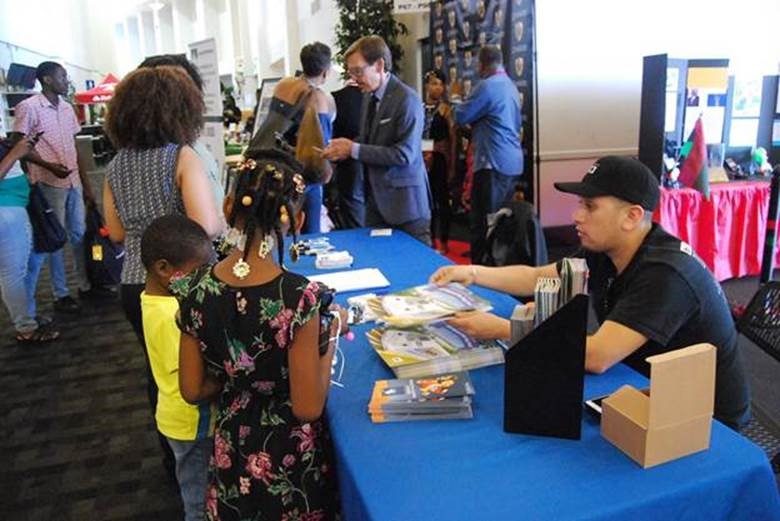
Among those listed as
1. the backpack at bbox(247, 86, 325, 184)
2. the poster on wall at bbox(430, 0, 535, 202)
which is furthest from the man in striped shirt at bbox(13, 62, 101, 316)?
the poster on wall at bbox(430, 0, 535, 202)

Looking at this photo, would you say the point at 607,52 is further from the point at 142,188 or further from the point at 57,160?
the point at 142,188

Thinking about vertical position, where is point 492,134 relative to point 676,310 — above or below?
above

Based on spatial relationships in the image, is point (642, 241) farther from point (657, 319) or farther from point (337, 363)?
point (337, 363)

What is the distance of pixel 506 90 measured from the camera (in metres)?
4.07

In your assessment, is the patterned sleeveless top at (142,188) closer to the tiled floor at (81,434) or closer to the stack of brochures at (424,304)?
the stack of brochures at (424,304)

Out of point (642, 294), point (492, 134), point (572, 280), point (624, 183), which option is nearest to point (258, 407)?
point (572, 280)

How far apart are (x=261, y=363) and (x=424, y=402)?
32 cm

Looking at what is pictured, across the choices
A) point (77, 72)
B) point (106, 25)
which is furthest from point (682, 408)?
point (106, 25)

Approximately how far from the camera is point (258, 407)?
3.84ft

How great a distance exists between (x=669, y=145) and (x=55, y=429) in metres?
3.67

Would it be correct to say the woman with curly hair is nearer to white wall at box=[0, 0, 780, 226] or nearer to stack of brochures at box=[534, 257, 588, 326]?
stack of brochures at box=[534, 257, 588, 326]

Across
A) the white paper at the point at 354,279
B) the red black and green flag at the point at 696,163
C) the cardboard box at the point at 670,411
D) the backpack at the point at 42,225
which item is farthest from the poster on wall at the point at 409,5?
the cardboard box at the point at 670,411

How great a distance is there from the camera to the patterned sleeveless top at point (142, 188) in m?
1.72

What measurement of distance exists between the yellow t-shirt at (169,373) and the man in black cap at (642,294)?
632 mm
